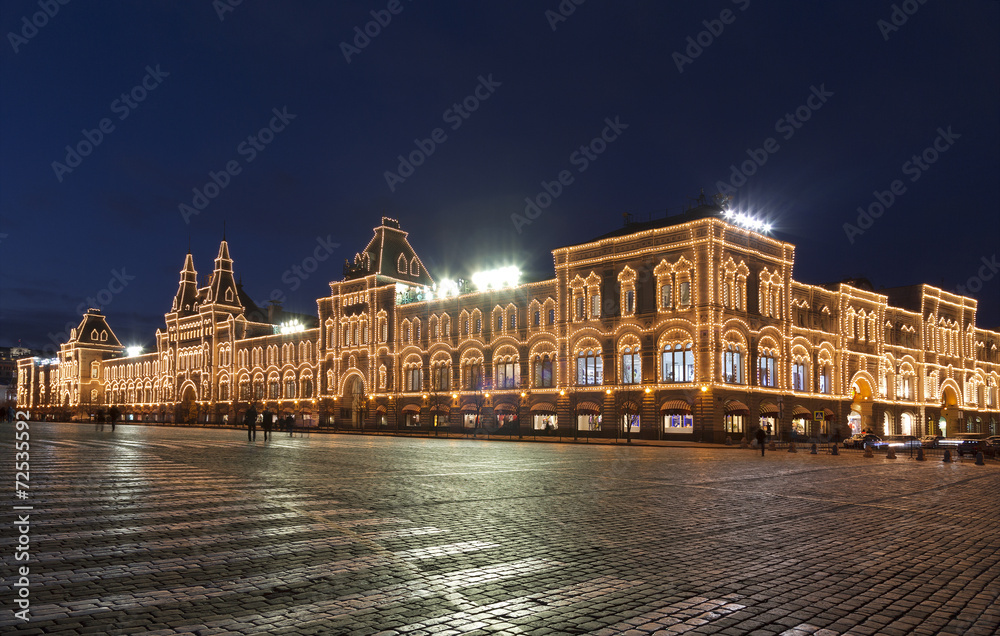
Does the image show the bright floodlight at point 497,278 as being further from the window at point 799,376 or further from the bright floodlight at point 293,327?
the bright floodlight at point 293,327

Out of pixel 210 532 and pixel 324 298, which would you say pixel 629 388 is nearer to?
pixel 324 298

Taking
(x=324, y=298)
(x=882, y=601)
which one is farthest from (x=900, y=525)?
(x=324, y=298)

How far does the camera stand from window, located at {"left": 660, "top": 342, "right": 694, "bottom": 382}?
171ft

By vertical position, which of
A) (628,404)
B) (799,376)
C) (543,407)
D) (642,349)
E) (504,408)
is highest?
(642,349)

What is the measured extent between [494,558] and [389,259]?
7252cm

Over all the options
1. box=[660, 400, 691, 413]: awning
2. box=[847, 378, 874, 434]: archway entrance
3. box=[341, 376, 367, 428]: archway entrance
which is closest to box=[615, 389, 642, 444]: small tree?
box=[660, 400, 691, 413]: awning

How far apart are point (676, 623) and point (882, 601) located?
2.26 meters

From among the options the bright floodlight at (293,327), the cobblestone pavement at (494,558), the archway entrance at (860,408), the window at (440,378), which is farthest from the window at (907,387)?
the bright floodlight at (293,327)

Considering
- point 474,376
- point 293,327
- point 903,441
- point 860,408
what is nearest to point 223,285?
point 293,327

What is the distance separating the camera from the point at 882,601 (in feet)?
23.8

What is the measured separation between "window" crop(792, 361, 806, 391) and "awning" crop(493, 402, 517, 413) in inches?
841

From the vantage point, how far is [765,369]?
182ft

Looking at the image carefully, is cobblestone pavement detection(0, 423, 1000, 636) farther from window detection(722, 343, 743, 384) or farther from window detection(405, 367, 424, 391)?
window detection(405, 367, 424, 391)

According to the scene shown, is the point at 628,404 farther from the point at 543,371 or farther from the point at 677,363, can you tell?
the point at 543,371
